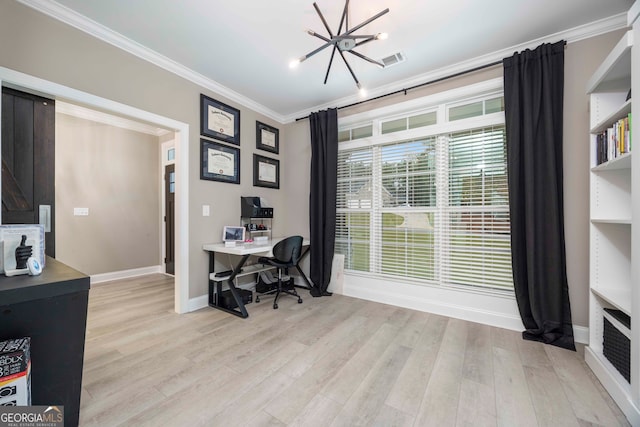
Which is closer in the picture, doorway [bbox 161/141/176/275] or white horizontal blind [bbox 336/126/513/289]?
white horizontal blind [bbox 336/126/513/289]

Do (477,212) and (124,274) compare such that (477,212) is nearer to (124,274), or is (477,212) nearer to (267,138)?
(267,138)

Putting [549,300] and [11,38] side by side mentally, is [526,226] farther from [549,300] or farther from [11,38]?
[11,38]

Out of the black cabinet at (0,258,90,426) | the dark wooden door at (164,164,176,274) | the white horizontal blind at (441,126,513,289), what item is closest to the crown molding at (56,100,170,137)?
the dark wooden door at (164,164,176,274)

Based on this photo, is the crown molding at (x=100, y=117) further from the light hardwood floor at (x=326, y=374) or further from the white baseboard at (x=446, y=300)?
the white baseboard at (x=446, y=300)

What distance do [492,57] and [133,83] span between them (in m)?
3.44

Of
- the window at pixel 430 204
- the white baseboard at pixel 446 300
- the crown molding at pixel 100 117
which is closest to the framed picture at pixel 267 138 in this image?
the window at pixel 430 204

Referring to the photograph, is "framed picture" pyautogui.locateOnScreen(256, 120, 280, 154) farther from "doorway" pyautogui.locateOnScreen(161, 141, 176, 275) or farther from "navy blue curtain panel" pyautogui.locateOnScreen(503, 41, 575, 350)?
"navy blue curtain panel" pyautogui.locateOnScreen(503, 41, 575, 350)

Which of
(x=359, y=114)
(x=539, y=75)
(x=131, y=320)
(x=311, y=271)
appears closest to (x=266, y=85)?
(x=359, y=114)

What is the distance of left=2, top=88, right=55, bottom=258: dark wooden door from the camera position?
1807 mm

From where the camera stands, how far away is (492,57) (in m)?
2.42

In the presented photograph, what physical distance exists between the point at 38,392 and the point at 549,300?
335 centimetres

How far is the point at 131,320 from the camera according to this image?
2.49 m

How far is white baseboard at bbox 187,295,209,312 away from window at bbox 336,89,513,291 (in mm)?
1786

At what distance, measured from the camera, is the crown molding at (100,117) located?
3436 millimetres
